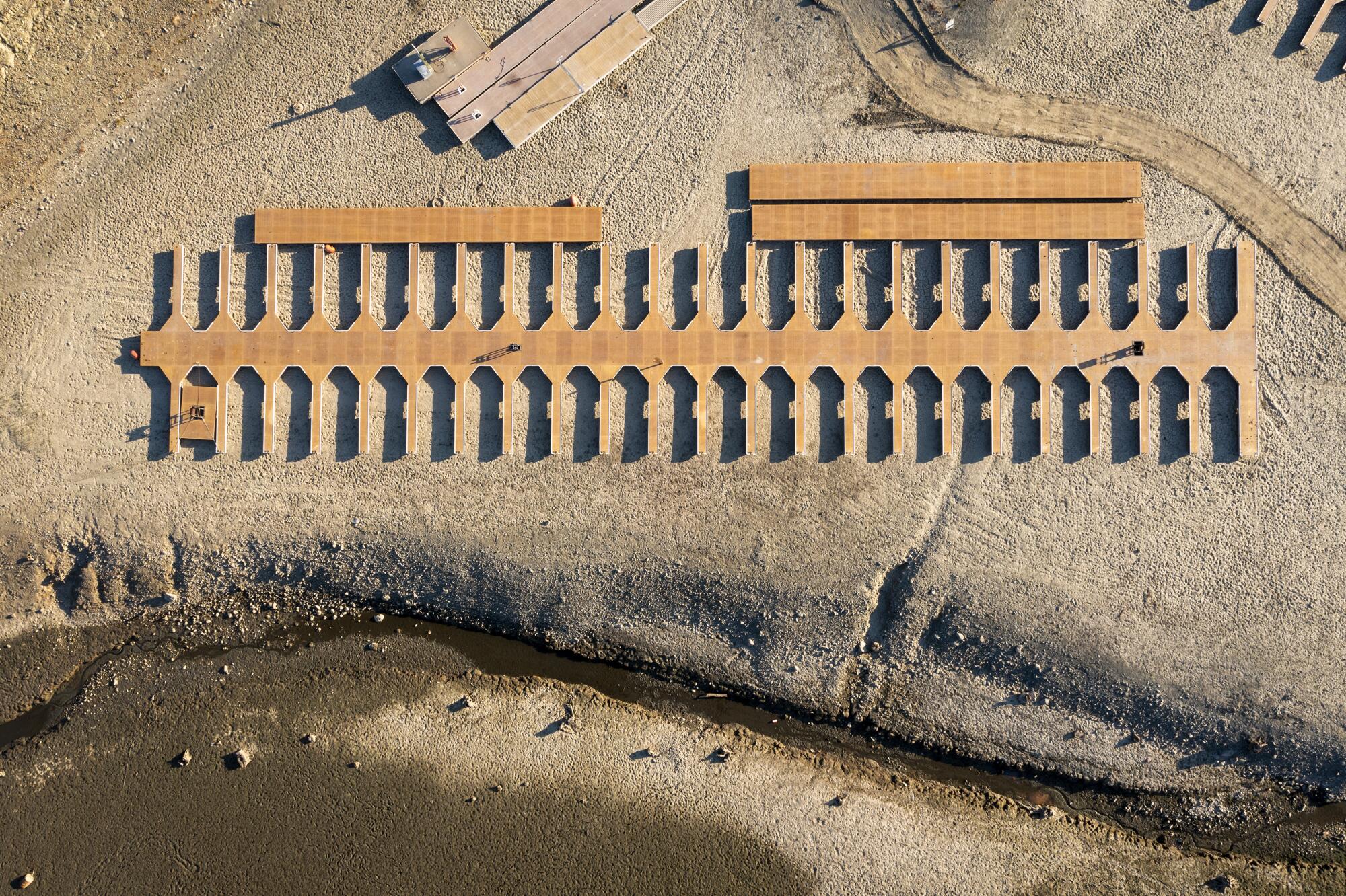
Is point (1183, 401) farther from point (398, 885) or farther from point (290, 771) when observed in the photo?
point (290, 771)

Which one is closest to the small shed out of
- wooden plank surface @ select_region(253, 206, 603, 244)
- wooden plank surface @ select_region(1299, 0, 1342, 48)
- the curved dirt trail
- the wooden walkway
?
the wooden walkway

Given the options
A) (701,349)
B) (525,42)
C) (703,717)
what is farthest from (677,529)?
(525,42)

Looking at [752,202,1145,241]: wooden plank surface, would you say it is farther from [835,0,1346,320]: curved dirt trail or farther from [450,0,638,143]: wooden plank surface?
[450,0,638,143]: wooden plank surface

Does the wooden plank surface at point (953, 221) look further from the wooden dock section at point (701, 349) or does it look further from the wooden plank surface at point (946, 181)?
the wooden dock section at point (701, 349)

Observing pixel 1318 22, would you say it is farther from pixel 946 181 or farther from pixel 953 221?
pixel 953 221

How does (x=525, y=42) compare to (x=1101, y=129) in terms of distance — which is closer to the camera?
(x=1101, y=129)

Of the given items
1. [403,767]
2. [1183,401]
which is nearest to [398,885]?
[403,767]

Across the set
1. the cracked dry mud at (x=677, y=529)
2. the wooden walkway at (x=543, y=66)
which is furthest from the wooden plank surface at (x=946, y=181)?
the wooden walkway at (x=543, y=66)
